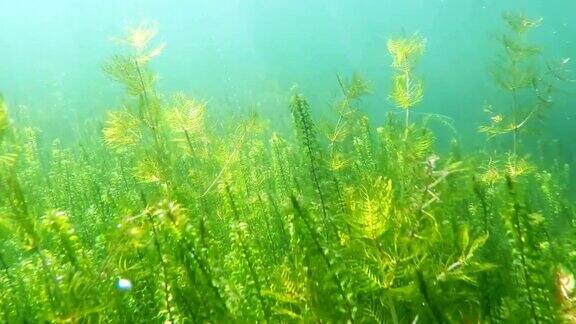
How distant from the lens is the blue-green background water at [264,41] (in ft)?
146

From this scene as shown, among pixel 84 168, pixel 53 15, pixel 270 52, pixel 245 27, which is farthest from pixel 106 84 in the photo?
pixel 245 27

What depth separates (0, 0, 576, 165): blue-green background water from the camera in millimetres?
44406

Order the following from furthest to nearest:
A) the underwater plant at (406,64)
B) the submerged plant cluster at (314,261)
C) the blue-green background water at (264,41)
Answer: the blue-green background water at (264,41)
the underwater plant at (406,64)
the submerged plant cluster at (314,261)

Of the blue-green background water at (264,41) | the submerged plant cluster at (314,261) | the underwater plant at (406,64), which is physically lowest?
the submerged plant cluster at (314,261)

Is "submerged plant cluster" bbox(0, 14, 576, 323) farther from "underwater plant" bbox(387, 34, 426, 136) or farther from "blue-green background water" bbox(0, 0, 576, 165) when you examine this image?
"blue-green background water" bbox(0, 0, 576, 165)

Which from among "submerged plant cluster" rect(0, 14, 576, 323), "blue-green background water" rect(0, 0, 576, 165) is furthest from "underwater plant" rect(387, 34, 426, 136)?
"blue-green background water" rect(0, 0, 576, 165)

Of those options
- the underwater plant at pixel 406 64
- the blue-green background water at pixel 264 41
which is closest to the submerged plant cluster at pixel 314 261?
the underwater plant at pixel 406 64

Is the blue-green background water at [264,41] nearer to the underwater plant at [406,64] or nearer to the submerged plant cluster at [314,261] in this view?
the underwater plant at [406,64]

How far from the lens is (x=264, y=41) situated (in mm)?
108125

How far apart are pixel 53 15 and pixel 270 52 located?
130 ft

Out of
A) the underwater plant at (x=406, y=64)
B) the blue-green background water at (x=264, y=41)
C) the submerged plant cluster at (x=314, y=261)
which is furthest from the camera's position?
the blue-green background water at (x=264, y=41)

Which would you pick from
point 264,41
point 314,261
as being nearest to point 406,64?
point 314,261

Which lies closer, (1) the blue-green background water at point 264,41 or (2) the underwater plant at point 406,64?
(2) the underwater plant at point 406,64

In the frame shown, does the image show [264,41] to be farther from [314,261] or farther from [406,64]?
[314,261]
